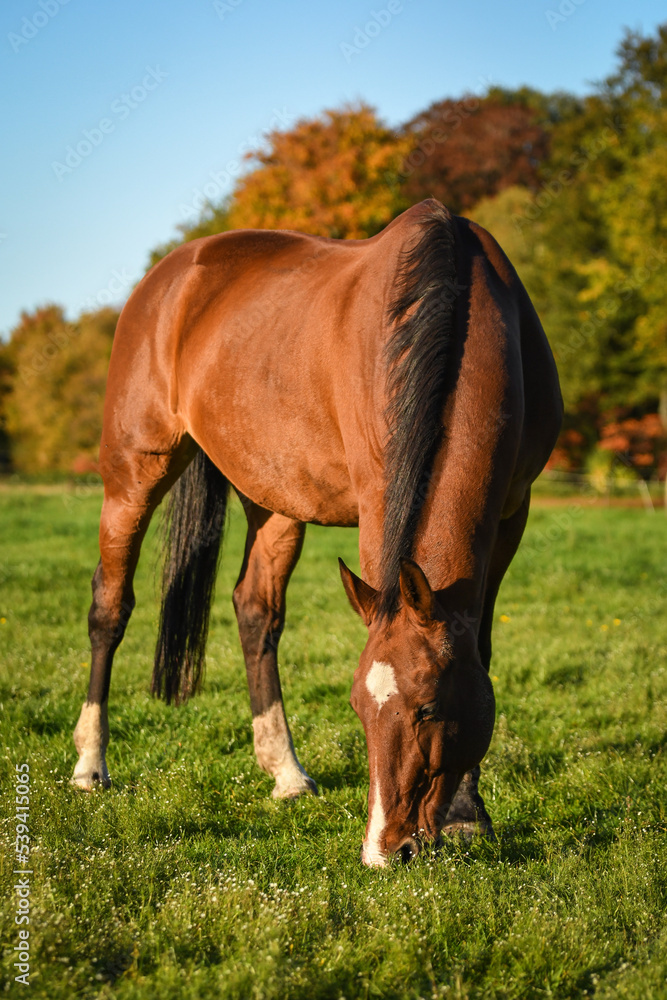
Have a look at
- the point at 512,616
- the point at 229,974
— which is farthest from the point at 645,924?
the point at 512,616

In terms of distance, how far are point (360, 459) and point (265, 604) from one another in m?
1.67

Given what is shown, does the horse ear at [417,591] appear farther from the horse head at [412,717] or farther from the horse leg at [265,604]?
the horse leg at [265,604]

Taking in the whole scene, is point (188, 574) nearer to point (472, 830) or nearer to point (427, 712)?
point (472, 830)

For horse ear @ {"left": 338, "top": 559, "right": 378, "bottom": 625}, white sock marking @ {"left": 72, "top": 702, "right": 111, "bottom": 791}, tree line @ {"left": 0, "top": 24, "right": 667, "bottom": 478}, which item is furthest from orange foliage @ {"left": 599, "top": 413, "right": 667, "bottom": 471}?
horse ear @ {"left": 338, "top": 559, "right": 378, "bottom": 625}

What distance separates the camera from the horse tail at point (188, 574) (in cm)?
470

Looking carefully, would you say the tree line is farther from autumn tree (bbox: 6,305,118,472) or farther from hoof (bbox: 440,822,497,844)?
hoof (bbox: 440,822,497,844)

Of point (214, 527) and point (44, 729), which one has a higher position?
point (214, 527)

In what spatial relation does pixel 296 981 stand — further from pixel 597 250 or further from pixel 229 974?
pixel 597 250

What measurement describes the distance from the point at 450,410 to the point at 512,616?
511 cm

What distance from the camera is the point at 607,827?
134 inches

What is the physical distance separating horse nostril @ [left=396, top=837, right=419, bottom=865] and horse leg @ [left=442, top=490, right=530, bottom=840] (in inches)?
24.3

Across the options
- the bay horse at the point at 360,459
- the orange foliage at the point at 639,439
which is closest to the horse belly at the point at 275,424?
the bay horse at the point at 360,459

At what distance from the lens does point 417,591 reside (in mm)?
2535

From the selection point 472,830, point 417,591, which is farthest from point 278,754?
point 417,591
